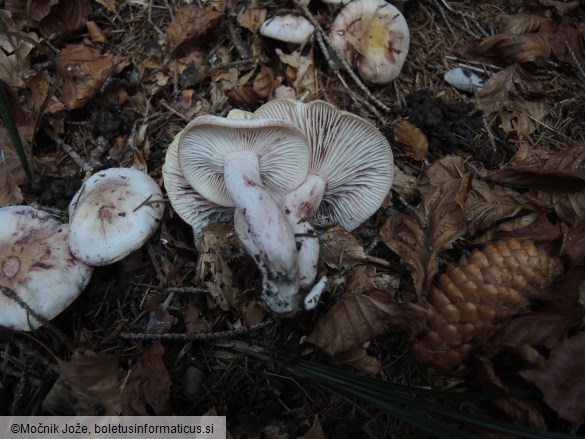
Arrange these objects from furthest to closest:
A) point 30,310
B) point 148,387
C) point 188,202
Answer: point 188,202 < point 30,310 < point 148,387

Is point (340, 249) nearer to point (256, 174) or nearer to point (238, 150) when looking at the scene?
point (256, 174)

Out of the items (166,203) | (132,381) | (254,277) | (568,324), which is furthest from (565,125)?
(132,381)

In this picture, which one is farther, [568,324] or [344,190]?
[344,190]

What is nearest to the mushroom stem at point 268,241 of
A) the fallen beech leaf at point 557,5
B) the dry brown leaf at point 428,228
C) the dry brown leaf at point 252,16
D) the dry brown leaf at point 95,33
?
the dry brown leaf at point 428,228

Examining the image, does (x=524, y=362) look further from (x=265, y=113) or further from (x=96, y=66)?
(x=96, y=66)

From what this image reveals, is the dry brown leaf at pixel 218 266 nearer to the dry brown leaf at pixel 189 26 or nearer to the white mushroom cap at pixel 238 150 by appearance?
the white mushroom cap at pixel 238 150

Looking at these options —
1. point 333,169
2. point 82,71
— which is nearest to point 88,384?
point 333,169

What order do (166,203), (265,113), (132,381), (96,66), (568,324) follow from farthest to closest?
1. (96,66)
2. (166,203)
3. (265,113)
4. (132,381)
5. (568,324)

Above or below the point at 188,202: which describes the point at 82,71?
above
